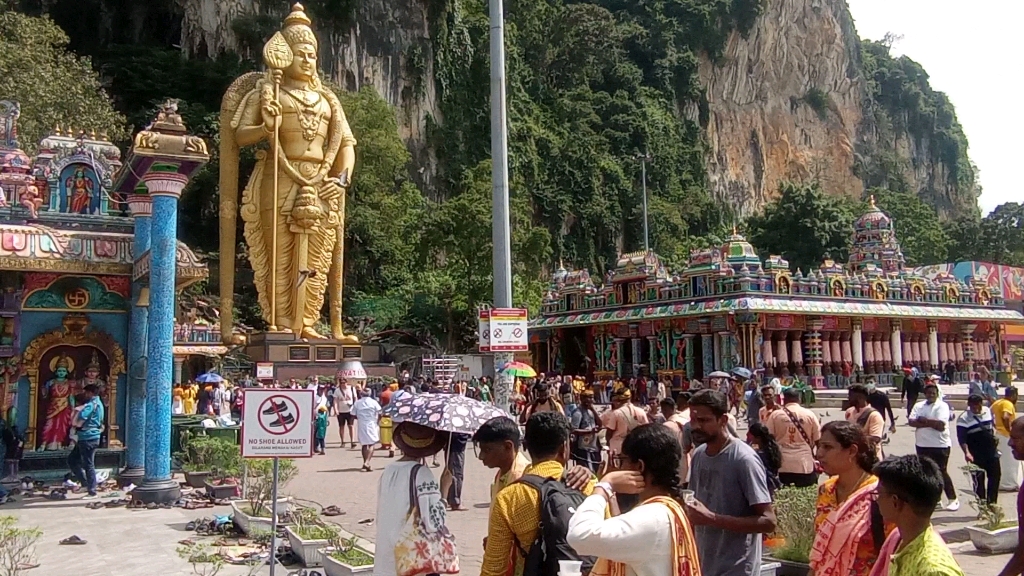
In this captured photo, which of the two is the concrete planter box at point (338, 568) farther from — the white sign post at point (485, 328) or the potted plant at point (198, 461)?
the potted plant at point (198, 461)

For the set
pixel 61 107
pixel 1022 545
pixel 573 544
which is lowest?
pixel 1022 545

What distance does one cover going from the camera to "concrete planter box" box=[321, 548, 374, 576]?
19.6ft

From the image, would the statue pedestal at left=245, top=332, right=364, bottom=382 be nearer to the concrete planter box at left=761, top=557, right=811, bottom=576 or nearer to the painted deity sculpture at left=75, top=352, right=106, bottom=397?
the painted deity sculpture at left=75, top=352, right=106, bottom=397

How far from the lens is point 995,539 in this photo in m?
7.20

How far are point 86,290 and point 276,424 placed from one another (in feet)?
24.2

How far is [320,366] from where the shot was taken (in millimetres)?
20359

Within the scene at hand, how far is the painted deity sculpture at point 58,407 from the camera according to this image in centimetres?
1117

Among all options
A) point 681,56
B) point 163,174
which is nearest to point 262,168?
point 163,174

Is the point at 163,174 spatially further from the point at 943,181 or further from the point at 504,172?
the point at 943,181

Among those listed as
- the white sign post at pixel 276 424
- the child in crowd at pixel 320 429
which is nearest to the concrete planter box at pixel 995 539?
the white sign post at pixel 276 424

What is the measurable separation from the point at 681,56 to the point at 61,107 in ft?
143

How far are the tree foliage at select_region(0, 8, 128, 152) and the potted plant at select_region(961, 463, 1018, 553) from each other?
69.5 ft

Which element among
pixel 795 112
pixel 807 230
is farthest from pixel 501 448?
pixel 795 112

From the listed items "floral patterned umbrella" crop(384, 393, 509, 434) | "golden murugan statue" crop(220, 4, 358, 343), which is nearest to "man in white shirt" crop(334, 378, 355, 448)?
"golden murugan statue" crop(220, 4, 358, 343)
